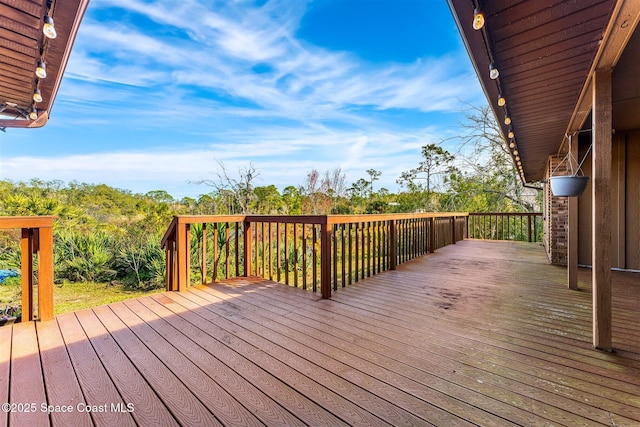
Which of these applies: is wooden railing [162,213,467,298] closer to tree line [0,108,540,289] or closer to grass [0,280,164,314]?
grass [0,280,164,314]

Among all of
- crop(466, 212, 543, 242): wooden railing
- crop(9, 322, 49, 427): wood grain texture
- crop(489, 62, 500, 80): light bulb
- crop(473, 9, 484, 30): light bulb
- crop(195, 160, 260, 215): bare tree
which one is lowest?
crop(9, 322, 49, 427): wood grain texture

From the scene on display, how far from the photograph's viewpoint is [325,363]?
5.60ft

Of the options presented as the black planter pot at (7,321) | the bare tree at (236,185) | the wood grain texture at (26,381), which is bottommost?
the wood grain texture at (26,381)

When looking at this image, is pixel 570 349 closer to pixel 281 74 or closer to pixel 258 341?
pixel 258 341

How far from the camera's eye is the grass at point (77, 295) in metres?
3.61

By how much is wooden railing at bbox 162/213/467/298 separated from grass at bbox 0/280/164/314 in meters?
1.05

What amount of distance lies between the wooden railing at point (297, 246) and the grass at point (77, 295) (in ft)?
3.45

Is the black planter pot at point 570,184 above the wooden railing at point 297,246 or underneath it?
above

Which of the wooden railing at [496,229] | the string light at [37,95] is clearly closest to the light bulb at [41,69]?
the string light at [37,95]

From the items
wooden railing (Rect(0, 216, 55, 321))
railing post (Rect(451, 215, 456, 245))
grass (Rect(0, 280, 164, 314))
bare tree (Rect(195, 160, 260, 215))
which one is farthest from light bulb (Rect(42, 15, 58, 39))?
railing post (Rect(451, 215, 456, 245))

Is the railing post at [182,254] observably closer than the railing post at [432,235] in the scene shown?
Yes

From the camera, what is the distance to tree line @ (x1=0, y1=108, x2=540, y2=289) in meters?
5.08

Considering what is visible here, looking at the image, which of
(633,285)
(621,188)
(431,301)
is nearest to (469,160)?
(621,188)

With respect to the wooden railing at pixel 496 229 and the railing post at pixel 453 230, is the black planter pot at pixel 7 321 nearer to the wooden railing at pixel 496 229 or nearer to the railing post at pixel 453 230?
the railing post at pixel 453 230
